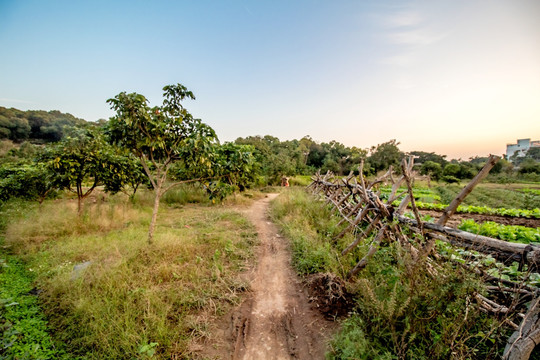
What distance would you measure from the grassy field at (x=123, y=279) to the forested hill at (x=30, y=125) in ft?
123

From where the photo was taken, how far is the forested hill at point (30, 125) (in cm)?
3517

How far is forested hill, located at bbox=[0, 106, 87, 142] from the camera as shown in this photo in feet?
115

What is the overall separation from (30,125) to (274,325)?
5870 cm

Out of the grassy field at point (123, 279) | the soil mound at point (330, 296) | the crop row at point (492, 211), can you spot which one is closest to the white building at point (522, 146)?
the crop row at point (492, 211)

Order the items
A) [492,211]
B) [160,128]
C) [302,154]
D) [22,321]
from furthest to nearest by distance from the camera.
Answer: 1. [302,154]
2. [492,211]
3. [160,128]
4. [22,321]

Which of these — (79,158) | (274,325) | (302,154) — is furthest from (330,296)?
(302,154)

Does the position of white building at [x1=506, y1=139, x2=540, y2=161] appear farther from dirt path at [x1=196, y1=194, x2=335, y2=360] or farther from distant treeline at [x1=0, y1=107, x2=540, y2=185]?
dirt path at [x1=196, y1=194, x2=335, y2=360]

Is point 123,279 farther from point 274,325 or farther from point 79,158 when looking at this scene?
point 79,158

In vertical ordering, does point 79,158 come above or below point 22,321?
above

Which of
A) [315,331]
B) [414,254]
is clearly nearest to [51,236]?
[315,331]

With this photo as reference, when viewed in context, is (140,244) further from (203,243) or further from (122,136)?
(122,136)

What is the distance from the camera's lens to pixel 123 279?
3.59m

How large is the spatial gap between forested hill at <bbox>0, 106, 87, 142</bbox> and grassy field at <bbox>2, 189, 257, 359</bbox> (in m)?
37.5

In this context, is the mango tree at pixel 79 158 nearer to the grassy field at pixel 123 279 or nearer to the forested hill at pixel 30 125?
the grassy field at pixel 123 279
